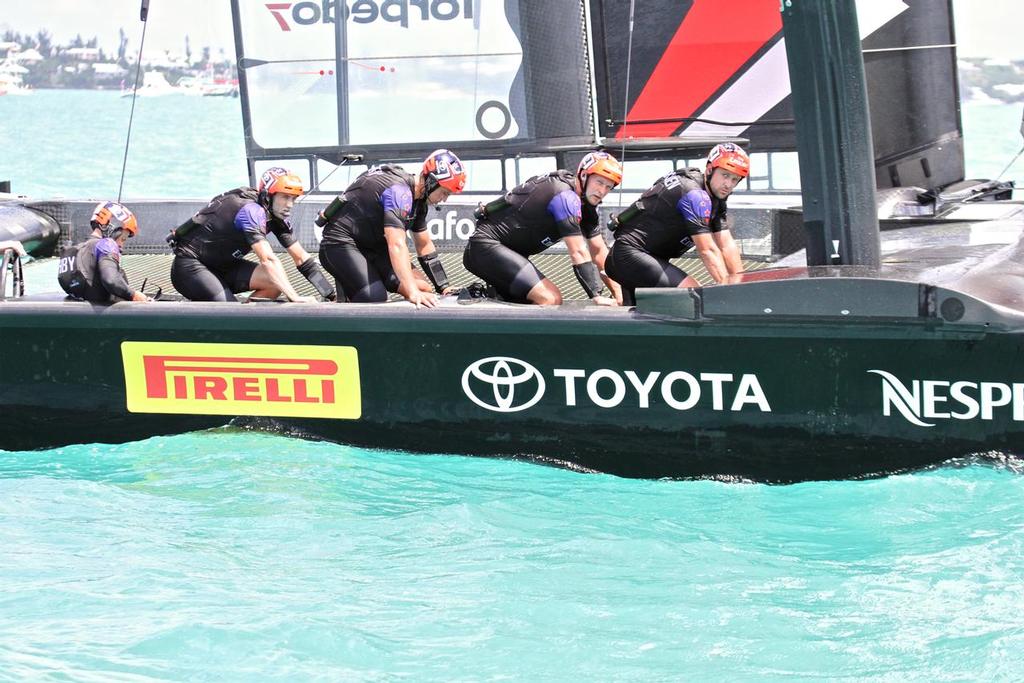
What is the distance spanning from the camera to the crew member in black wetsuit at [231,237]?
6.93 meters

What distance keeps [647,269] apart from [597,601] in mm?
2444

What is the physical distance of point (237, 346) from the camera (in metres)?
6.25

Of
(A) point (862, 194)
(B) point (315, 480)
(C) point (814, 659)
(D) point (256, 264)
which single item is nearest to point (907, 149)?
(A) point (862, 194)

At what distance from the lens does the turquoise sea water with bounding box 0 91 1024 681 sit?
438 centimetres

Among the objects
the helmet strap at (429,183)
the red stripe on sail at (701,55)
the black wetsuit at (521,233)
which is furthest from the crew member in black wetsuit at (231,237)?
the red stripe on sail at (701,55)

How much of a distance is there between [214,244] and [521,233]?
5.35 feet

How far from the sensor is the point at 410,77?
10.1 metres

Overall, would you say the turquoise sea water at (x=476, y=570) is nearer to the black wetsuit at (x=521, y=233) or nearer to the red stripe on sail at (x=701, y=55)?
the black wetsuit at (x=521, y=233)

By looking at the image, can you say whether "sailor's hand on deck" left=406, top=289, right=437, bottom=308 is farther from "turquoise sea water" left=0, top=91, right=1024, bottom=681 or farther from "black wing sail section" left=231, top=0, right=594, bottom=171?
"black wing sail section" left=231, top=0, right=594, bottom=171

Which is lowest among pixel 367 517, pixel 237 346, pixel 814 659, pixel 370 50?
pixel 814 659

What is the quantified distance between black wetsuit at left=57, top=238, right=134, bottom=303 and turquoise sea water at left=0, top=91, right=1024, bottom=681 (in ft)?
2.39

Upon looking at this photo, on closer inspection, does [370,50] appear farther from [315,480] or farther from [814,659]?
[814,659]

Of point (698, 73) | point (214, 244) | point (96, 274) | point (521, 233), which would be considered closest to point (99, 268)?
point (96, 274)

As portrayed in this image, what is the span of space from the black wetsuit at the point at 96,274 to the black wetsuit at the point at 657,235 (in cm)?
240
